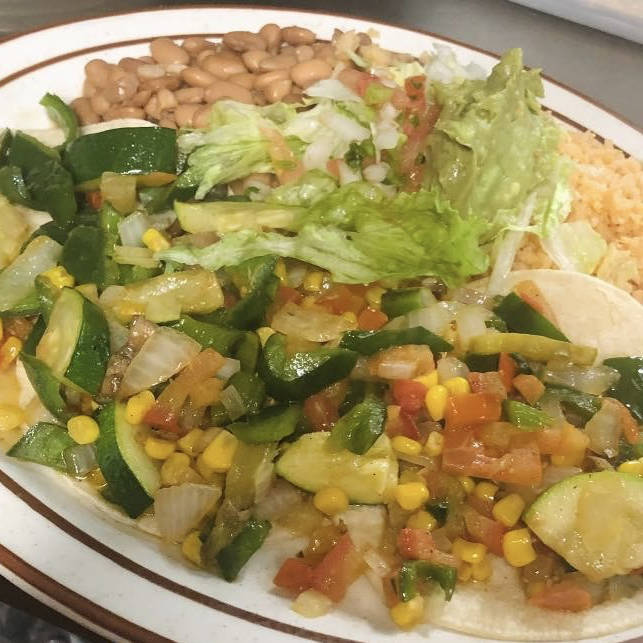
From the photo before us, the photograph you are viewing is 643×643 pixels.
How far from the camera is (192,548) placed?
233cm

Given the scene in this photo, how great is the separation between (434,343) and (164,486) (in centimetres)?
114

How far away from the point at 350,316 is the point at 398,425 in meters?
0.54

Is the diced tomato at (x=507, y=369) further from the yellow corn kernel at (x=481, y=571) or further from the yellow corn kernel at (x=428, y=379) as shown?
the yellow corn kernel at (x=481, y=571)

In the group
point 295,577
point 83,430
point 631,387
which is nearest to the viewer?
point 295,577

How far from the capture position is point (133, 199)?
315 centimetres

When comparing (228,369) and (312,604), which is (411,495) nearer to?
(312,604)

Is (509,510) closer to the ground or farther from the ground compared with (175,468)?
farther from the ground

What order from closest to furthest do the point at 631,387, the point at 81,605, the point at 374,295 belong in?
1. the point at 81,605
2. the point at 631,387
3. the point at 374,295

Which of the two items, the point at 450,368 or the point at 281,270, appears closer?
the point at 450,368

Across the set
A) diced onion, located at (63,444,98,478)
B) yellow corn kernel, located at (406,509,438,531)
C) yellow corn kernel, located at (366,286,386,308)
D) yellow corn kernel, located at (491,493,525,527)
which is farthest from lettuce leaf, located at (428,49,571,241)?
diced onion, located at (63,444,98,478)

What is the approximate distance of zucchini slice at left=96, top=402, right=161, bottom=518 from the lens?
2389 mm

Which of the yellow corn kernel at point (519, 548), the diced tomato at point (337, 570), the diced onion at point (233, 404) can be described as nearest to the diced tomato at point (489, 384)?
the yellow corn kernel at point (519, 548)

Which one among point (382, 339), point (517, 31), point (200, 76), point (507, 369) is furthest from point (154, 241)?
point (517, 31)

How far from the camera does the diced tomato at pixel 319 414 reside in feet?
8.32
